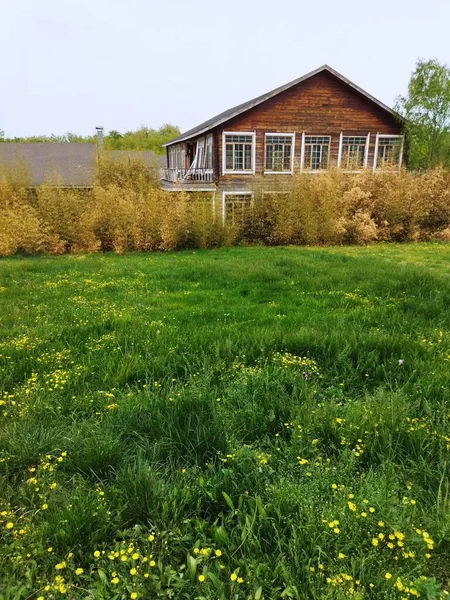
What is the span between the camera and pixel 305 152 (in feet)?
70.0

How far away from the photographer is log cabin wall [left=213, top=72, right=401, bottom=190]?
2034cm

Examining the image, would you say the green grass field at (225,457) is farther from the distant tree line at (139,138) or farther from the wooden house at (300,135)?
the distant tree line at (139,138)

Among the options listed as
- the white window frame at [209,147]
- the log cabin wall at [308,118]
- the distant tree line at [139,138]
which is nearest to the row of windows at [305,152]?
the log cabin wall at [308,118]

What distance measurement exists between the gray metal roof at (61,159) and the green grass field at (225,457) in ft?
61.3

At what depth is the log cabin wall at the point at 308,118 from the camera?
66.7 feet

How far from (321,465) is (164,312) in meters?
3.76

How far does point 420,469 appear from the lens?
245 cm

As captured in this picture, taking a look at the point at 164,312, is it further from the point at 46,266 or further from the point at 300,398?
the point at 46,266

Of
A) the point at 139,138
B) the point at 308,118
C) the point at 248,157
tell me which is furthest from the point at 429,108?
the point at 139,138

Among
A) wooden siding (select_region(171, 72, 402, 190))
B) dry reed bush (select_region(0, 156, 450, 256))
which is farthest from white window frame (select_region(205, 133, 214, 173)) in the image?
dry reed bush (select_region(0, 156, 450, 256))

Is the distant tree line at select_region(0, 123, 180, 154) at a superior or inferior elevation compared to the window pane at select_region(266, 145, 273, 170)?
superior

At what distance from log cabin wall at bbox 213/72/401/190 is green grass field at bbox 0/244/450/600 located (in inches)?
666

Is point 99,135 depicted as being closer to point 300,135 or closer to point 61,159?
point 61,159

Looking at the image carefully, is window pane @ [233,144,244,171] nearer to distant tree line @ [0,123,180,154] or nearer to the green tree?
the green tree
